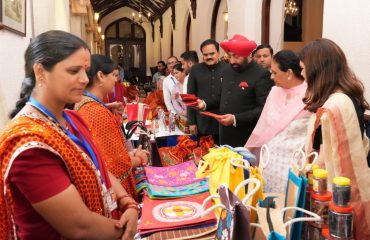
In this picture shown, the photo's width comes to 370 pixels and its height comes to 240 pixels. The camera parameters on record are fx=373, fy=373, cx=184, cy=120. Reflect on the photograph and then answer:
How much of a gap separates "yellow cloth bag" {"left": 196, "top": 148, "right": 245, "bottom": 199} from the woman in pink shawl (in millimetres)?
564

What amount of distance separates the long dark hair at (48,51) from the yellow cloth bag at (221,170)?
65 cm

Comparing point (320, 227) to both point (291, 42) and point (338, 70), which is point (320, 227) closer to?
point (338, 70)

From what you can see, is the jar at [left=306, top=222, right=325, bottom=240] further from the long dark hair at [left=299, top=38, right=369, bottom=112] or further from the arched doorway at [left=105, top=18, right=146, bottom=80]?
the arched doorway at [left=105, top=18, right=146, bottom=80]

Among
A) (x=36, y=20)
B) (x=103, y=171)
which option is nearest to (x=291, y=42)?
(x=36, y=20)

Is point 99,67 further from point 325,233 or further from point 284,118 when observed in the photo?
point 325,233

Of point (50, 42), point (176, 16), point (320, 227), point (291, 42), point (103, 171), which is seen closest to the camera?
point (320, 227)

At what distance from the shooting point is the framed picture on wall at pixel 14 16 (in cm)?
209

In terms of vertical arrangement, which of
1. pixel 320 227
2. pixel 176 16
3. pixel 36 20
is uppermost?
pixel 176 16

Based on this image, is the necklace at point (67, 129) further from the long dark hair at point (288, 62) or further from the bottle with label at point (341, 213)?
the long dark hair at point (288, 62)

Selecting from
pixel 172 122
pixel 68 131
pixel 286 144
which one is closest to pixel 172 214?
pixel 68 131

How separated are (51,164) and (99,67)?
3.73 ft

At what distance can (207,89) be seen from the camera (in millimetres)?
3850

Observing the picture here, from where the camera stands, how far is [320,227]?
101cm

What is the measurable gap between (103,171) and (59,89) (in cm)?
36
